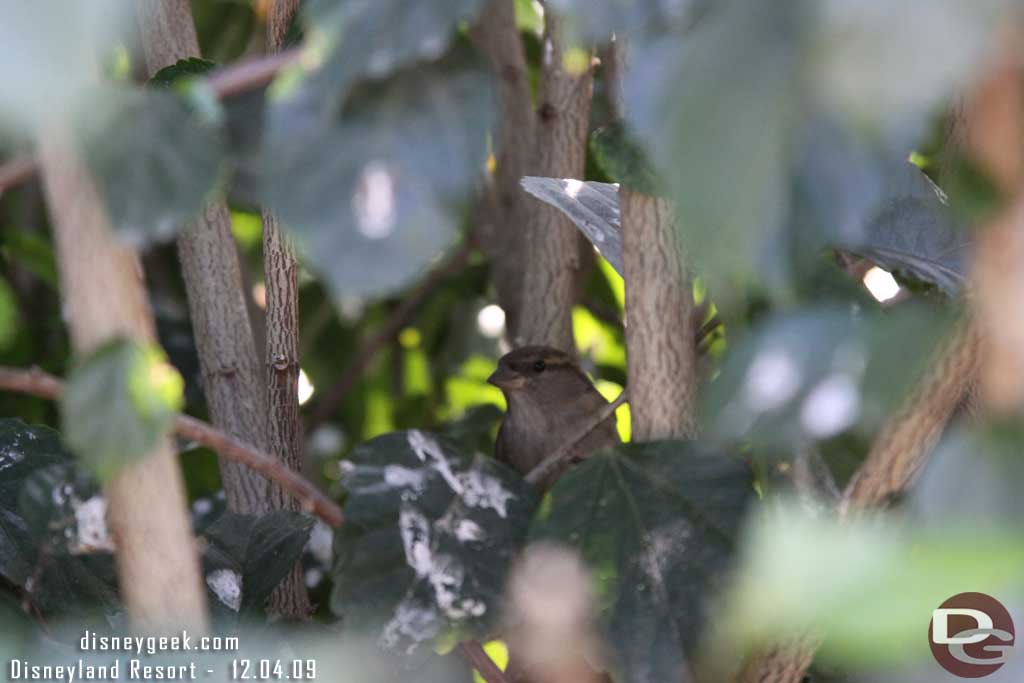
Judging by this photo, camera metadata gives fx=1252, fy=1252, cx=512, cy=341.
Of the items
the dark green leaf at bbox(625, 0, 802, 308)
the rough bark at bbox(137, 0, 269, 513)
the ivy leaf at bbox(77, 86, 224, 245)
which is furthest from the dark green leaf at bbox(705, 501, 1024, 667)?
the rough bark at bbox(137, 0, 269, 513)

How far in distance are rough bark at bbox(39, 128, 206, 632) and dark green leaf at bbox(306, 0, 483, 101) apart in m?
0.15

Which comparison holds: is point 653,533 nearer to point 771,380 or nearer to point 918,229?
point 771,380

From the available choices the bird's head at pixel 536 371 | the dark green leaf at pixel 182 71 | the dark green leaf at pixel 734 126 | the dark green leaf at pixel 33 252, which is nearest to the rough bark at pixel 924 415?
the dark green leaf at pixel 734 126

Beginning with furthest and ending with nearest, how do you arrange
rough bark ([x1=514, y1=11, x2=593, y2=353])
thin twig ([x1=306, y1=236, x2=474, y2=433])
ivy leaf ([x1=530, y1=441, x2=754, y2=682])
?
thin twig ([x1=306, y1=236, x2=474, y2=433])
rough bark ([x1=514, y1=11, x2=593, y2=353])
ivy leaf ([x1=530, y1=441, x2=754, y2=682])

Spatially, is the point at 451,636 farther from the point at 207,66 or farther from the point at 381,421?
the point at 381,421

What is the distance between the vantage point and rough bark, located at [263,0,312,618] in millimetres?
1282

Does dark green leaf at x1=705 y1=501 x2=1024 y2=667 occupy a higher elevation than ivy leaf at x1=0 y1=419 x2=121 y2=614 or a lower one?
higher

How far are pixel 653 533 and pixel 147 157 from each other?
1.44 ft

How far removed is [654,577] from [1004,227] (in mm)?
379

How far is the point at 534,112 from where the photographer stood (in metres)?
1.95

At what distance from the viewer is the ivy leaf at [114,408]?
0.68 metres

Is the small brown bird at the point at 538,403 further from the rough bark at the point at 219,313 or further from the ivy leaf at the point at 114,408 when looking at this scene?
the ivy leaf at the point at 114,408

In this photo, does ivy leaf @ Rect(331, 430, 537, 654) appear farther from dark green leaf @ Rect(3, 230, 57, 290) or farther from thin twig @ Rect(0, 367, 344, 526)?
dark green leaf @ Rect(3, 230, 57, 290)

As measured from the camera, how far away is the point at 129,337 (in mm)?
697
